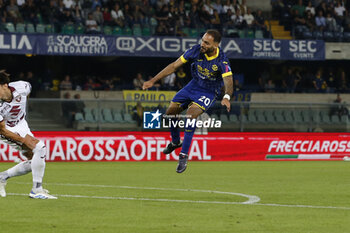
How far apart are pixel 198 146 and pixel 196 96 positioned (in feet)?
35.8

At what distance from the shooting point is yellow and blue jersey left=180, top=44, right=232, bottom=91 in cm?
1294

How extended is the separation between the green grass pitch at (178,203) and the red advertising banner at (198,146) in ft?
13.3

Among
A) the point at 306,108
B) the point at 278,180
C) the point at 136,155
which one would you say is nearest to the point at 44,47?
the point at 136,155

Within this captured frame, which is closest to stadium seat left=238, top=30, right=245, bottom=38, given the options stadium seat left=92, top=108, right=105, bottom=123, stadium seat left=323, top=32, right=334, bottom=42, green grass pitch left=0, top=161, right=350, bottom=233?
stadium seat left=323, top=32, right=334, bottom=42

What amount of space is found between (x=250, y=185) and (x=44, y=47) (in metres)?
18.3

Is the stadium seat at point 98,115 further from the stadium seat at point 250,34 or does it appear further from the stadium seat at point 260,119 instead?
the stadium seat at point 250,34

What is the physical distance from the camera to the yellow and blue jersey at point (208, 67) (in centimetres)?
1294

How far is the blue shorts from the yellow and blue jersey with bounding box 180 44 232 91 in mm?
78

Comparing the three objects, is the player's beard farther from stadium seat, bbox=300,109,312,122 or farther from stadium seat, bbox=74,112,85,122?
stadium seat, bbox=300,109,312,122

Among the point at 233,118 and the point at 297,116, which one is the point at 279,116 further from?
the point at 233,118

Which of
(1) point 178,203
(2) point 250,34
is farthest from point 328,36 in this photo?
(1) point 178,203

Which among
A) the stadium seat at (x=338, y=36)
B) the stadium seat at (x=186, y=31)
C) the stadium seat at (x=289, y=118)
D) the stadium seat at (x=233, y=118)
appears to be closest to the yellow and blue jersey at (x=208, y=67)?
the stadium seat at (x=233, y=118)

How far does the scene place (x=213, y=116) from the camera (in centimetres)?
2377

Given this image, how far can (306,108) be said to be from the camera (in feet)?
80.5
